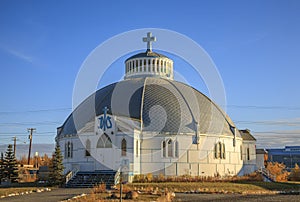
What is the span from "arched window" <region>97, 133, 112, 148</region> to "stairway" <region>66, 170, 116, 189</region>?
280cm

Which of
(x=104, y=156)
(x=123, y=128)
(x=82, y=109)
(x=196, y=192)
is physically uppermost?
(x=82, y=109)

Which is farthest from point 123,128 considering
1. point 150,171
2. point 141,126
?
point 150,171

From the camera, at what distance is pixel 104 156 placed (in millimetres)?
39812

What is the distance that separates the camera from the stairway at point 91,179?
116 feet

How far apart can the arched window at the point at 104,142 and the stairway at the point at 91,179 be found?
2.80 meters

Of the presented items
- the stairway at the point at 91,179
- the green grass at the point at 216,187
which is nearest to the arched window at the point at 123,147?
the stairway at the point at 91,179

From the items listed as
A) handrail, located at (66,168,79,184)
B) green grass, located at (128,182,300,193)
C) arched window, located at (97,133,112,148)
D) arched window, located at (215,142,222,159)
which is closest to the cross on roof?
arched window, located at (215,142,222,159)

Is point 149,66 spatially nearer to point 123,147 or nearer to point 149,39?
point 149,39

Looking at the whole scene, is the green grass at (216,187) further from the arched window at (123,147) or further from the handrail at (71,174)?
the handrail at (71,174)

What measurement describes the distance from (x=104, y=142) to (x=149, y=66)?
14544 millimetres

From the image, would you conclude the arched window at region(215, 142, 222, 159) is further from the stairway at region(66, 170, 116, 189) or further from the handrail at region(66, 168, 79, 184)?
the handrail at region(66, 168, 79, 184)

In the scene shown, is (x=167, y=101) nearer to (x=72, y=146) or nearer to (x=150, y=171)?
(x=150, y=171)

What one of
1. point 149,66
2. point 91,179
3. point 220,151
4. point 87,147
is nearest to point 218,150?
point 220,151

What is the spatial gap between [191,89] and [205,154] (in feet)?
30.7
